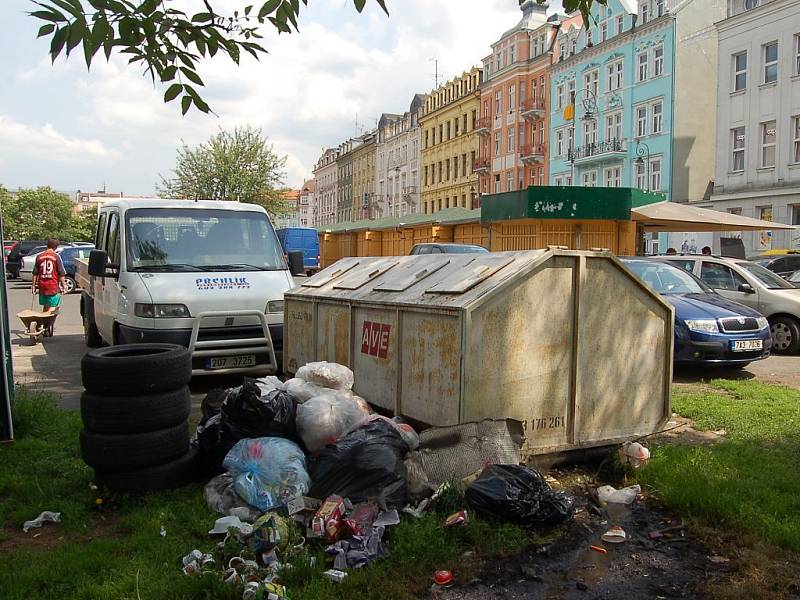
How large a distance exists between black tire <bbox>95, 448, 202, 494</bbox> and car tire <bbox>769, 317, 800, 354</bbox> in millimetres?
11018

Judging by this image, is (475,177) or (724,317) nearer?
(724,317)

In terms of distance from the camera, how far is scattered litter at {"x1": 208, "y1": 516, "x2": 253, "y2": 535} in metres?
3.90

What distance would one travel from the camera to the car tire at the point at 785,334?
12398 mm

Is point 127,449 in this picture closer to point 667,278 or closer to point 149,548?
point 149,548

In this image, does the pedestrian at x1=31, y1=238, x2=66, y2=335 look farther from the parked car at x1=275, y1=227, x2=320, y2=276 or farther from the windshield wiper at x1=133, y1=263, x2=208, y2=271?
the parked car at x1=275, y1=227, x2=320, y2=276

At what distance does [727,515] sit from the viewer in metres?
4.21

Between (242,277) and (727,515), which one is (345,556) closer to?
(727,515)

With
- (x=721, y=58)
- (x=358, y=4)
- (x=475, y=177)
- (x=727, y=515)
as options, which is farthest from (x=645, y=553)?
(x=475, y=177)

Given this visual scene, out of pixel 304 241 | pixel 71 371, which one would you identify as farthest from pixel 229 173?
pixel 71 371

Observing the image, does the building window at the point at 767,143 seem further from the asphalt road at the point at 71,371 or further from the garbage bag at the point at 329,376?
the garbage bag at the point at 329,376

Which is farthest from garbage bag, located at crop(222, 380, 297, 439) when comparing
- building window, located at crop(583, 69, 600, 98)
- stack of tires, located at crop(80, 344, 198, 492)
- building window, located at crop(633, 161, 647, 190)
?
building window, located at crop(583, 69, 600, 98)

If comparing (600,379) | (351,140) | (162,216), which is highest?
(351,140)

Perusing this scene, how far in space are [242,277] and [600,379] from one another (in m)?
4.53

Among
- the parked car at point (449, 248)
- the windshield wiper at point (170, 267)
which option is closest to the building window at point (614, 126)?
the parked car at point (449, 248)
